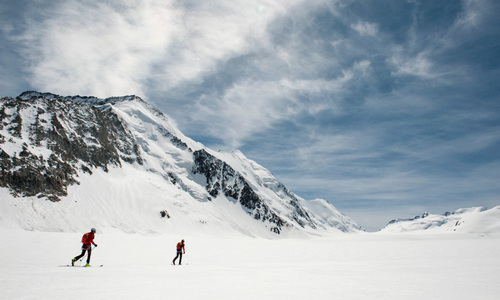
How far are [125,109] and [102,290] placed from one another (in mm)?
205601

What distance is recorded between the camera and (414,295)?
11.4m

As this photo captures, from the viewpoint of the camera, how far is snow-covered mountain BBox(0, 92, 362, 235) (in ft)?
240

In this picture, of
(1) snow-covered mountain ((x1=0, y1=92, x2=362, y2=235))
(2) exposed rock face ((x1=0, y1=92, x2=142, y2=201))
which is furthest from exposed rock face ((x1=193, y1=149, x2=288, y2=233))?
(2) exposed rock face ((x1=0, y1=92, x2=142, y2=201))

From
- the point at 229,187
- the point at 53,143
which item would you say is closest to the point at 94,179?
the point at 53,143

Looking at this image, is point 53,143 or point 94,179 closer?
point 53,143

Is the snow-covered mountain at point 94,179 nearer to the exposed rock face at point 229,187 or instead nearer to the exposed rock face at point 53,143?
the exposed rock face at point 53,143

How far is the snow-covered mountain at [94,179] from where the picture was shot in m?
73.1

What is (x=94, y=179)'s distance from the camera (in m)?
99.1

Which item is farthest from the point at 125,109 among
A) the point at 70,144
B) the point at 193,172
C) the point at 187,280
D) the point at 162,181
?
the point at 187,280

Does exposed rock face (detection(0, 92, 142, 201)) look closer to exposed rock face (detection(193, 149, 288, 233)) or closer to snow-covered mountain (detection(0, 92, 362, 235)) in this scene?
snow-covered mountain (detection(0, 92, 362, 235))

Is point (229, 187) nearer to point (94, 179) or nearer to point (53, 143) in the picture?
point (94, 179)

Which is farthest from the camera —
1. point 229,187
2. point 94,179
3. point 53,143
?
point 229,187

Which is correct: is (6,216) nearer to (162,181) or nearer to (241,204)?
(162,181)

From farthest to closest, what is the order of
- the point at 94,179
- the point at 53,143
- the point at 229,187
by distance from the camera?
1. the point at 229,187
2. the point at 94,179
3. the point at 53,143
